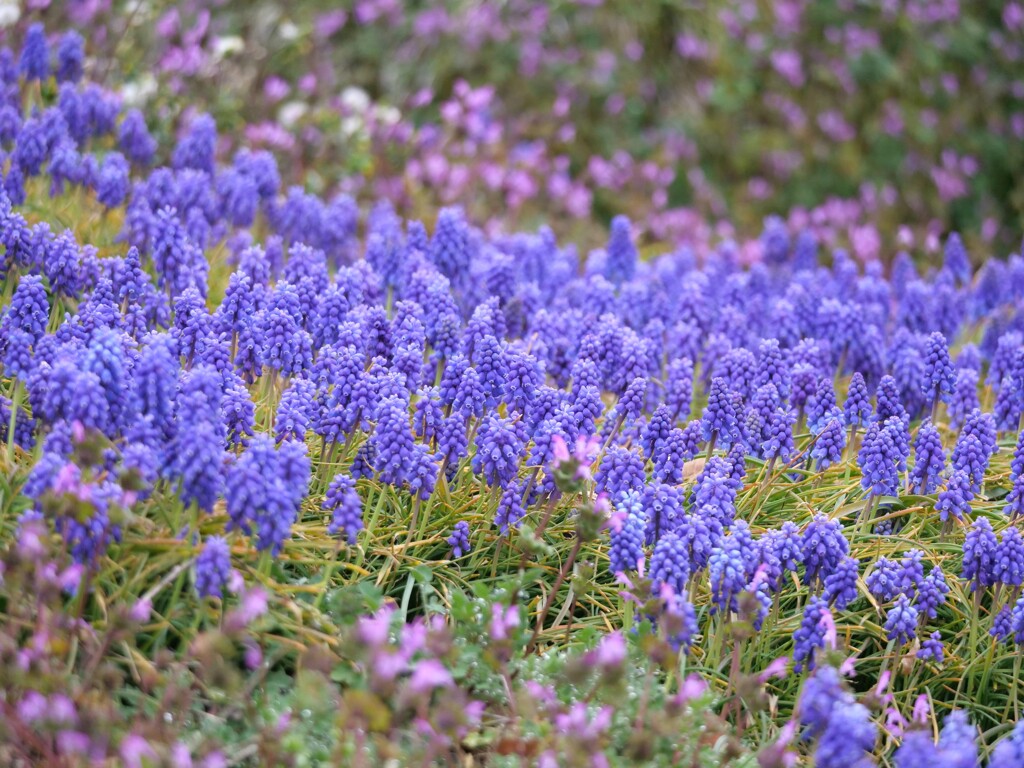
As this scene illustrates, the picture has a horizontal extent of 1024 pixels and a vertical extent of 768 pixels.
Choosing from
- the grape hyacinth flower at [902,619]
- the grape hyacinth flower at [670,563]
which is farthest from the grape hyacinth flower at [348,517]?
the grape hyacinth flower at [902,619]

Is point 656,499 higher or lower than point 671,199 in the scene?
higher

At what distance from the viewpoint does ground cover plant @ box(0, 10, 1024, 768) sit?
328cm

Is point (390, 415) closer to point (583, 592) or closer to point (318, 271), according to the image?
point (583, 592)

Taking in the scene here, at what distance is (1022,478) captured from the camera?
14.3 ft

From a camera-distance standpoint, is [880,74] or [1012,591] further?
[880,74]

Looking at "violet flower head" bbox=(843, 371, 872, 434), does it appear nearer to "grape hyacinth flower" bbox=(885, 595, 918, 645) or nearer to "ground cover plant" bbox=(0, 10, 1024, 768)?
"ground cover plant" bbox=(0, 10, 1024, 768)

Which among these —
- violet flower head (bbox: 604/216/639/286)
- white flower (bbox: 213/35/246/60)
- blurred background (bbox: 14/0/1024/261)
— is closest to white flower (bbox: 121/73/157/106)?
white flower (bbox: 213/35/246/60)

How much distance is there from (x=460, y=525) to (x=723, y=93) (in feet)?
26.5

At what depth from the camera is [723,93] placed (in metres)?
11.4

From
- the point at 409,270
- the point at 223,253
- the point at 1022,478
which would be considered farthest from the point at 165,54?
the point at 1022,478

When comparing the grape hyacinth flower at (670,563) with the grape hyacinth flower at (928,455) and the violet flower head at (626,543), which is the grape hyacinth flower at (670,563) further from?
the grape hyacinth flower at (928,455)

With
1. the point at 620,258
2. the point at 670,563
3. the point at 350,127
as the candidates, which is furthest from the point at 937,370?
the point at 350,127

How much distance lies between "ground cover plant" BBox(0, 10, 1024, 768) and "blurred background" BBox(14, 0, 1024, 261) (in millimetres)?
5149

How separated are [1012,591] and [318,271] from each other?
297cm
